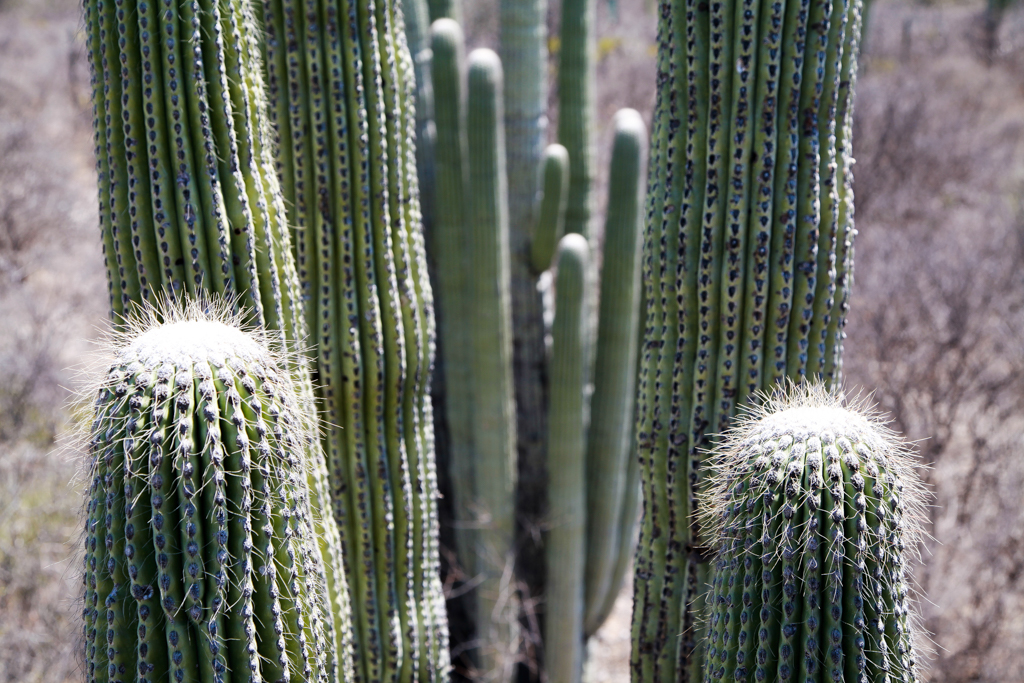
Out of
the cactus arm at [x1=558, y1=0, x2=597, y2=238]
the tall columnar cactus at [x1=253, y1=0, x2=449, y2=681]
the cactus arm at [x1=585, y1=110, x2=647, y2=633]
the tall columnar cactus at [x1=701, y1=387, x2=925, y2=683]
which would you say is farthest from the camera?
the cactus arm at [x1=558, y1=0, x2=597, y2=238]

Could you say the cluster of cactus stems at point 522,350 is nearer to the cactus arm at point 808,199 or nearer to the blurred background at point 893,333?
the blurred background at point 893,333

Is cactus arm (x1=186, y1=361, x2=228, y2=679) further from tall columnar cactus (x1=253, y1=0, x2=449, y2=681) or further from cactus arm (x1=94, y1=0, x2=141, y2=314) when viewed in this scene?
tall columnar cactus (x1=253, y1=0, x2=449, y2=681)

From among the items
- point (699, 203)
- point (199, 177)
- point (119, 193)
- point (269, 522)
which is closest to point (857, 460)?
point (699, 203)

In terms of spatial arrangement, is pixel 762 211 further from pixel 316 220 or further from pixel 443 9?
pixel 443 9

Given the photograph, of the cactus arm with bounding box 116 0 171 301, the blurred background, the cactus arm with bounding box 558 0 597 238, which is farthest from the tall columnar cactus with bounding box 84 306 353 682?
the cactus arm with bounding box 558 0 597 238

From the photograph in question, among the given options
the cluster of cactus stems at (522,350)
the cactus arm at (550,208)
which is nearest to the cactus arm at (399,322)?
the cluster of cactus stems at (522,350)

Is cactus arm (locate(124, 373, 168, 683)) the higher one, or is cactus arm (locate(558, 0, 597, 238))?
cactus arm (locate(558, 0, 597, 238))

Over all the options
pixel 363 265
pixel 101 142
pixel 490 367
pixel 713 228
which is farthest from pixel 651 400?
pixel 101 142
